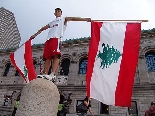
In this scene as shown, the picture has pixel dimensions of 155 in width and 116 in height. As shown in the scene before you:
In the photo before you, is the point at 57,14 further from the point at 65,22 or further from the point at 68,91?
the point at 68,91

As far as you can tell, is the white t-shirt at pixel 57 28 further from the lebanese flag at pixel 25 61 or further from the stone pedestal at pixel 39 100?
the lebanese flag at pixel 25 61

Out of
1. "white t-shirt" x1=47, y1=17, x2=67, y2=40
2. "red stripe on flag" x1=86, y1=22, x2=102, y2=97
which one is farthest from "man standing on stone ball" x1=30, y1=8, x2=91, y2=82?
"red stripe on flag" x1=86, y1=22, x2=102, y2=97

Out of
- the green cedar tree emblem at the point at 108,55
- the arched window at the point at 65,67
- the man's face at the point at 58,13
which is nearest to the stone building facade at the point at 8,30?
the arched window at the point at 65,67

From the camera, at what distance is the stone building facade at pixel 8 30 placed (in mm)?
34281

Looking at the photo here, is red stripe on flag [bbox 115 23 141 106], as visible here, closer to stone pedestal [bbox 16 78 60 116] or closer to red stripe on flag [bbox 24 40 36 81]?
stone pedestal [bbox 16 78 60 116]

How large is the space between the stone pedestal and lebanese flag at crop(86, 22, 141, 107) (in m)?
1.39

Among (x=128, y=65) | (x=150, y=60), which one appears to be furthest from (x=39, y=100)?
(x=150, y=60)

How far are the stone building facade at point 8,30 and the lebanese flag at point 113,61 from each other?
31.9 m

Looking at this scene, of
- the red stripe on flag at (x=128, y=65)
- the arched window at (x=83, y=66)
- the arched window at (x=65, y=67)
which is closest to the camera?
the red stripe on flag at (x=128, y=65)

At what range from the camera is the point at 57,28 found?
13.7 ft

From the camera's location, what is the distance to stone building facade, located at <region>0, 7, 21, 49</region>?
3428cm

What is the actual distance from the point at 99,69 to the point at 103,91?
1.97ft

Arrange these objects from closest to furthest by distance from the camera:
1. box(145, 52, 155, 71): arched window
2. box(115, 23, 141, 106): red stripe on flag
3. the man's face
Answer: box(115, 23, 141, 106): red stripe on flag < the man's face < box(145, 52, 155, 71): arched window

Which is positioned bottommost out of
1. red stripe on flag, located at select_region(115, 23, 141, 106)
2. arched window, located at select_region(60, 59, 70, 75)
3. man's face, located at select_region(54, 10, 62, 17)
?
red stripe on flag, located at select_region(115, 23, 141, 106)
